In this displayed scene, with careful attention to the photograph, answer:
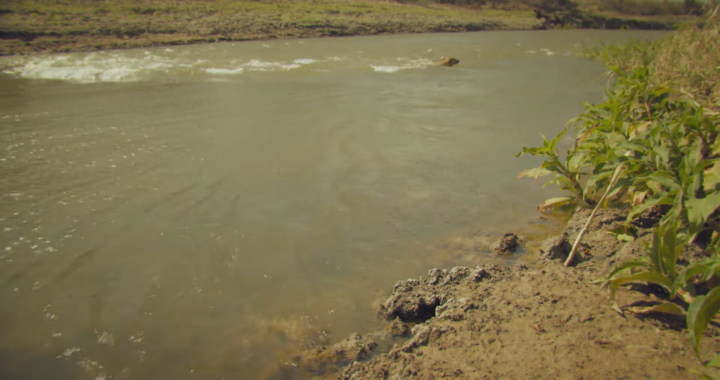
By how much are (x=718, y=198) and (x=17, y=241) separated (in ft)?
13.5

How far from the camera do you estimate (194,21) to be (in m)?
12.7

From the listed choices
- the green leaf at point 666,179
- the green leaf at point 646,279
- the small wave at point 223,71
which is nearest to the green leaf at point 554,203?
the green leaf at point 666,179

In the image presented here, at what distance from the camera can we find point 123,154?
4.86 m

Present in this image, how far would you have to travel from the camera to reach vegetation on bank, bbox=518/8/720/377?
6.87 ft

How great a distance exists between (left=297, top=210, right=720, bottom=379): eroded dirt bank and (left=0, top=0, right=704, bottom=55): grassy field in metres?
10.3

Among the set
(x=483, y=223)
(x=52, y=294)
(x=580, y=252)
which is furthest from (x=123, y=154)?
(x=580, y=252)

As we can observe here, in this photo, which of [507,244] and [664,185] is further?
[507,244]

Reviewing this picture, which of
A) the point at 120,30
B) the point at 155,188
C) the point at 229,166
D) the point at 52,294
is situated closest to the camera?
the point at 52,294

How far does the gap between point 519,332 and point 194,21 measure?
12.6m

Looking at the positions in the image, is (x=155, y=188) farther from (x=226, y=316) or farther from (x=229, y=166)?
(x=226, y=316)

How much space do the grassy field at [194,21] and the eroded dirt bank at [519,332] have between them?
10.3 meters

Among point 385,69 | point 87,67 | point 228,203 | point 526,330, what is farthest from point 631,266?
point 87,67

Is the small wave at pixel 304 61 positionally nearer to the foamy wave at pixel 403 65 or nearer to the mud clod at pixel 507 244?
the foamy wave at pixel 403 65

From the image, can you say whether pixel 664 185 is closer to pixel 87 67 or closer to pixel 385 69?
pixel 385 69
